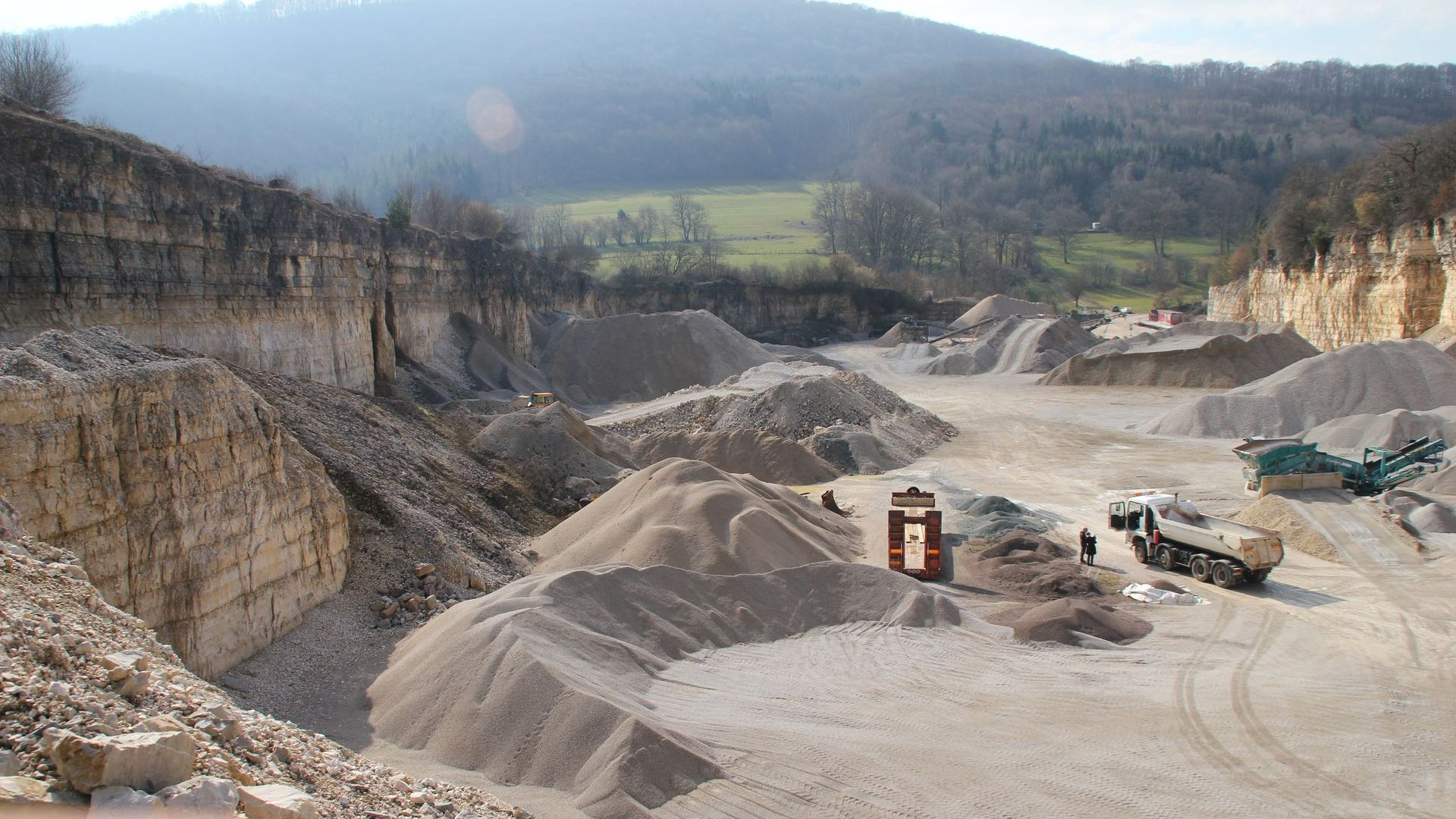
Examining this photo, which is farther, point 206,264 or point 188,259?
point 206,264

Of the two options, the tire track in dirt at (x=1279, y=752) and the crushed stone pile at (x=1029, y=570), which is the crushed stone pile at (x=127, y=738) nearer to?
the tire track in dirt at (x=1279, y=752)

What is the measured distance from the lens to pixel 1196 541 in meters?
18.0

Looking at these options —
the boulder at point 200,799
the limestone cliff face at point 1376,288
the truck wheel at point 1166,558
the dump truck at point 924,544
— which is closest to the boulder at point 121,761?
the boulder at point 200,799

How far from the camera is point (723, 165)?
591ft

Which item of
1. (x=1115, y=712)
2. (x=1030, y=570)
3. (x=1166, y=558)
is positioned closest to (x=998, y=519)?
(x=1030, y=570)

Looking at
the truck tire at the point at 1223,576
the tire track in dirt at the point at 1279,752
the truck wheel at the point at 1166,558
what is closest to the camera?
the tire track in dirt at the point at 1279,752

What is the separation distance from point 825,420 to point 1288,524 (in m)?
14.8

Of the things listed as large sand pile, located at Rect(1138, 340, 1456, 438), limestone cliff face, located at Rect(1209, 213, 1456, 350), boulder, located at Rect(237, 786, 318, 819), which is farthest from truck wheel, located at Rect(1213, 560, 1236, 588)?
limestone cliff face, located at Rect(1209, 213, 1456, 350)

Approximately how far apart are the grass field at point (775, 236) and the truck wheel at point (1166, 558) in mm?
67360

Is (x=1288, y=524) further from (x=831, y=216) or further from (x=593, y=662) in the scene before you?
(x=831, y=216)

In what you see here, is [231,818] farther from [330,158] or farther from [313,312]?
[330,158]

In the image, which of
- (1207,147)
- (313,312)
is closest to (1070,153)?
(1207,147)

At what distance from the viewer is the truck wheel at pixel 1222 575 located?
56.4 ft

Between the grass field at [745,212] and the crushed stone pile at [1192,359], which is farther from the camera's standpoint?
the grass field at [745,212]
